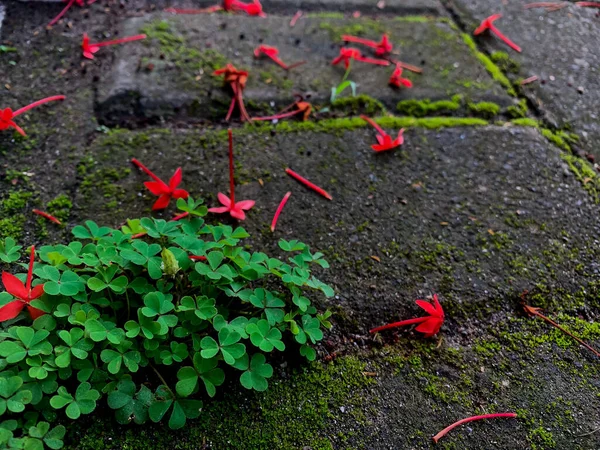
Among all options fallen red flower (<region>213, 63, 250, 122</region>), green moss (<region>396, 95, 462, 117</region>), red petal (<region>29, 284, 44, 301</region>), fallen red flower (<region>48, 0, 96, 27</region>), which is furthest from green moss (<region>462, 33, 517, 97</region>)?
red petal (<region>29, 284, 44, 301</region>)

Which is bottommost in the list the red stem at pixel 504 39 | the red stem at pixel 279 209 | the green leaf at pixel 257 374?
the green leaf at pixel 257 374

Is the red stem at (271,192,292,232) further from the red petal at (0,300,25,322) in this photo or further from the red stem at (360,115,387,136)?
the red petal at (0,300,25,322)

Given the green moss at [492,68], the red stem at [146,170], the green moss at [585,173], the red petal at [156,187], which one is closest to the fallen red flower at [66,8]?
the red stem at [146,170]

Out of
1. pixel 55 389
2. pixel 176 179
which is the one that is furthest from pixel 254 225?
pixel 55 389

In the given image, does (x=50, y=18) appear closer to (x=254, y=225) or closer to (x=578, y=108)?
(x=254, y=225)

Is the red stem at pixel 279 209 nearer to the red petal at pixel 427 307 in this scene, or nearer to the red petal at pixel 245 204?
the red petal at pixel 245 204

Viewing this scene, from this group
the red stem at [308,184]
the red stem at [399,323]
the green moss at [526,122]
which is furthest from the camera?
the green moss at [526,122]

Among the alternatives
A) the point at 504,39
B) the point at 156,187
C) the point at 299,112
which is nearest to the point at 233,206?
the point at 156,187
